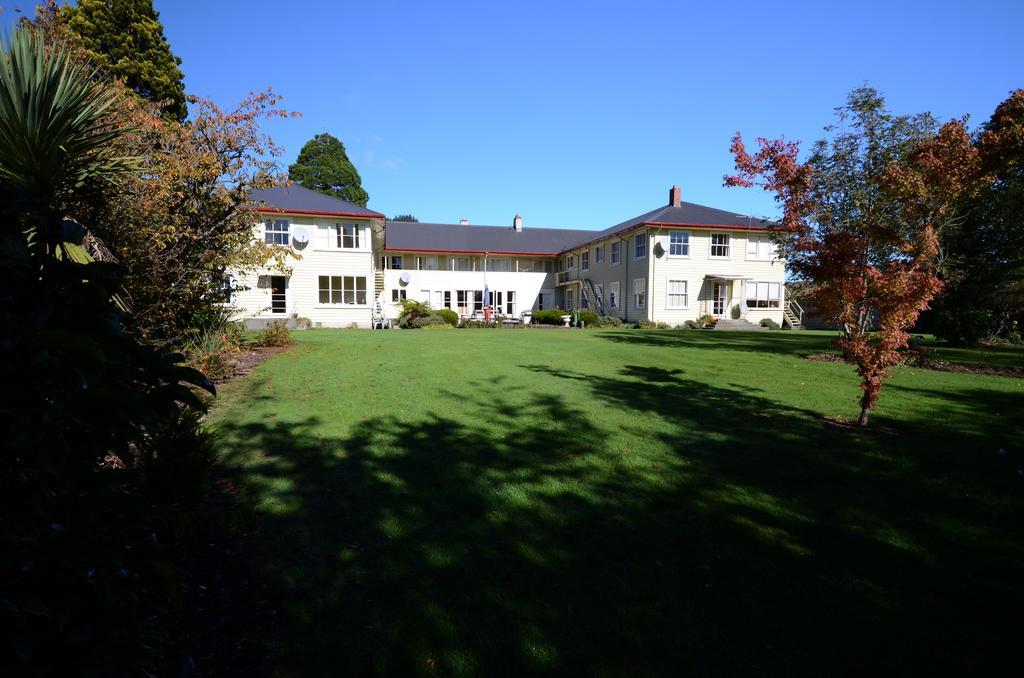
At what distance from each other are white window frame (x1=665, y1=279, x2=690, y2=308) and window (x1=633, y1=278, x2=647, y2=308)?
127cm

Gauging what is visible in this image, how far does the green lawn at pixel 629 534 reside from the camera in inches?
100

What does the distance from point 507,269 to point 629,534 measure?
1438 inches

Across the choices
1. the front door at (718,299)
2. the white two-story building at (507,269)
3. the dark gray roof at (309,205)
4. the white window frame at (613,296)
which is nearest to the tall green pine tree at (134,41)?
the white two-story building at (507,269)

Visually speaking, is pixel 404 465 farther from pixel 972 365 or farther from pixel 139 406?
pixel 972 365

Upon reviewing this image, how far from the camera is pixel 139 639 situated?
1.63m

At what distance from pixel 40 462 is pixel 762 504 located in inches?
170

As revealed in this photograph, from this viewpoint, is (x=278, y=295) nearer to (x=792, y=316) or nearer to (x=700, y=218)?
(x=700, y=218)

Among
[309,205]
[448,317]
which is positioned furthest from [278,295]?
[448,317]

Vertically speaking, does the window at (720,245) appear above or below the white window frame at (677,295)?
above

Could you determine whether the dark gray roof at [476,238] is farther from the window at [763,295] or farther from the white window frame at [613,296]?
the window at [763,295]

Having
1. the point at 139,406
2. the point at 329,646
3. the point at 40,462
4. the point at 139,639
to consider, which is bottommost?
the point at 329,646

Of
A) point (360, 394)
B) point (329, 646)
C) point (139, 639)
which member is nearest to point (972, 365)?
point (360, 394)

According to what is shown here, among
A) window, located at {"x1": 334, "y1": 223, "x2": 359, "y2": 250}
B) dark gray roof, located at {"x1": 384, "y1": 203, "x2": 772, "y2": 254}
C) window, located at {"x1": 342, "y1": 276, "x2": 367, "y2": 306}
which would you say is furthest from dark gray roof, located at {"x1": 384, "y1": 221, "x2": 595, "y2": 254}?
window, located at {"x1": 342, "y1": 276, "x2": 367, "y2": 306}

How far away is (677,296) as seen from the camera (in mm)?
31328
